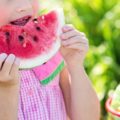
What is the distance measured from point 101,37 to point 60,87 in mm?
2143

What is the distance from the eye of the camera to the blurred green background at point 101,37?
386 cm

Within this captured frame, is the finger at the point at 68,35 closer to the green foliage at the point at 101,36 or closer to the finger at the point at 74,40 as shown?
the finger at the point at 74,40

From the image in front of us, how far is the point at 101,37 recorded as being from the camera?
415 cm

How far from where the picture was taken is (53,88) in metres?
2.00

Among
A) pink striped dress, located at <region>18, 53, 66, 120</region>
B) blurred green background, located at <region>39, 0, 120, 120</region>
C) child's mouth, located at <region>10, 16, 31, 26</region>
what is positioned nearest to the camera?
child's mouth, located at <region>10, 16, 31, 26</region>

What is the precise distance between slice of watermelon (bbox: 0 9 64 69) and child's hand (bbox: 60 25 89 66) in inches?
1.6

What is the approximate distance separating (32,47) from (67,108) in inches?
12.7

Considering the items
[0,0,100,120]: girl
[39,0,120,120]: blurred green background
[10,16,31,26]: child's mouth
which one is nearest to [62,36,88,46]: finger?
[0,0,100,120]: girl

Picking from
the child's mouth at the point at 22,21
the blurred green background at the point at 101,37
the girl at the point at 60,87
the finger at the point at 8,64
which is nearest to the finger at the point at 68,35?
the girl at the point at 60,87

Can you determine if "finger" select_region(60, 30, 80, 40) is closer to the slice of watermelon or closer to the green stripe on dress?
the slice of watermelon

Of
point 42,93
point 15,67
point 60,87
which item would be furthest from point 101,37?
point 15,67

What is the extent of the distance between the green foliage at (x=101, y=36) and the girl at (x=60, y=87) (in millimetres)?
1745

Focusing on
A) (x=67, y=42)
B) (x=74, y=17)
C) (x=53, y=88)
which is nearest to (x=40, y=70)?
(x=53, y=88)

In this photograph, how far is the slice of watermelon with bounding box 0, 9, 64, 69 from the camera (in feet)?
5.90
